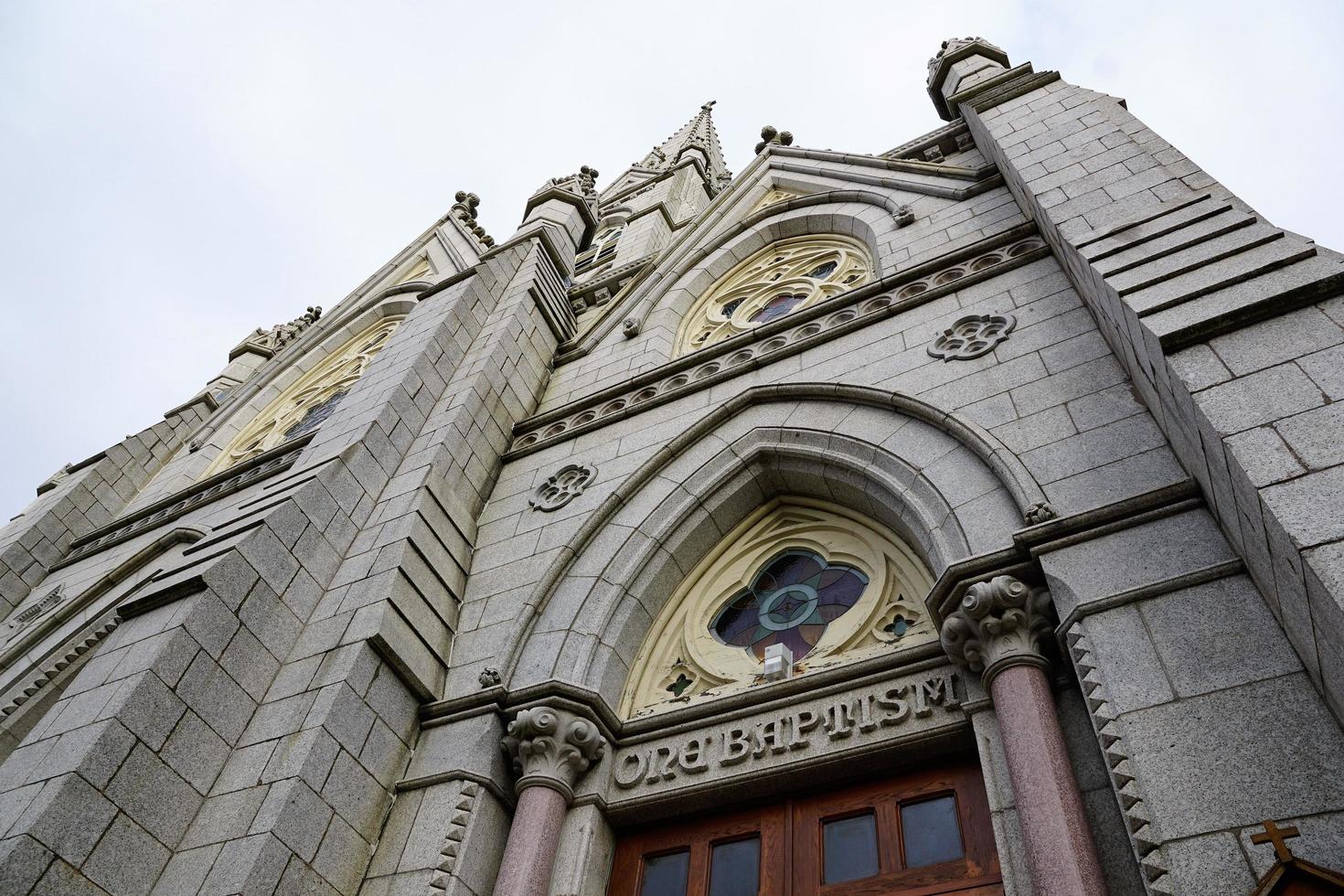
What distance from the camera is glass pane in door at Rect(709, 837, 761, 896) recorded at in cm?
593

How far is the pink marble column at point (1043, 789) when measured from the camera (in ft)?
14.3

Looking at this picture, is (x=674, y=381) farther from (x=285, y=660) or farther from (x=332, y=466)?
(x=285, y=660)

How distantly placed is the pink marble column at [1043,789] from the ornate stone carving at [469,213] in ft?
59.9

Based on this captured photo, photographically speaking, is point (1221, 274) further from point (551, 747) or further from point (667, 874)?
point (551, 747)

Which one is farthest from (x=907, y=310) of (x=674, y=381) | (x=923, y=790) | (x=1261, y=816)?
(x=1261, y=816)

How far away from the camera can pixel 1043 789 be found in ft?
15.3

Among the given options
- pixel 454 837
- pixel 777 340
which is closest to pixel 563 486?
pixel 777 340

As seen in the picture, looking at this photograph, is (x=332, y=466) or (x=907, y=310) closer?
(x=332, y=466)

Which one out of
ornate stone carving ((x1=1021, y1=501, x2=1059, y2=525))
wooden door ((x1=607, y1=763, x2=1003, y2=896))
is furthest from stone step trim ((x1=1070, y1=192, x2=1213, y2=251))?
wooden door ((x1=607, y1=763, x2=1003, y2=896))

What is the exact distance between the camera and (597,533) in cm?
838

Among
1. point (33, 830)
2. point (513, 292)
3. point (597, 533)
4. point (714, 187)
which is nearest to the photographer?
point (33, 830)

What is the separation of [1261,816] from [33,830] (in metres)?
5.80

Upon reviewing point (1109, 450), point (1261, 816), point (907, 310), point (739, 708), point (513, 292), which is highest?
point (513, 292)

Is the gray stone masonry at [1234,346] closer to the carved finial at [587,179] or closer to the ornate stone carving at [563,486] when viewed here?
the ornate stone carving at [563,486]
